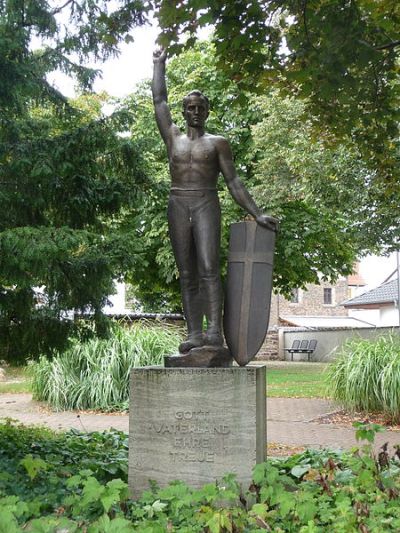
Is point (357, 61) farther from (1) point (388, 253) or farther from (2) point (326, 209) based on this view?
(1) point (388, 253)

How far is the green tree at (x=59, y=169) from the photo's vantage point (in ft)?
19.7

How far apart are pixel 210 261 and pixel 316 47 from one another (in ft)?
8.93

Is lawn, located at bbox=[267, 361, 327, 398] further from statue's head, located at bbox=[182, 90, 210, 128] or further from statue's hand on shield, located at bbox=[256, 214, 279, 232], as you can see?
statue's head, located at bbox=[182, 90, 210, 128]

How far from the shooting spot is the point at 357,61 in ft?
20.0

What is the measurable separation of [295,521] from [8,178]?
370 cm

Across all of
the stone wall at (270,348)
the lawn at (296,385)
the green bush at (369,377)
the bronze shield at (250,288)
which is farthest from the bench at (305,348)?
the bronze shield at (250,288)

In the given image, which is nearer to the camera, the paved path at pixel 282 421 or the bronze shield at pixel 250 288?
the bronze shield at pixel 250 288

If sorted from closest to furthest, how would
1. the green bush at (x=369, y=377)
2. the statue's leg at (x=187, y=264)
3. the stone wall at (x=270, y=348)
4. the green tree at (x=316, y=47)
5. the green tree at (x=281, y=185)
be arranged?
1. the statue's leg at (x=187, y=264)
2. the green tree at (x=316, y=47)
3. the green bush at (x=369, y=377)
4. the green tree at (x=281, y=185)
5. the stone wall at (x=270, y=348)

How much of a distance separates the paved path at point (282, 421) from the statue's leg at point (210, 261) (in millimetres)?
3568

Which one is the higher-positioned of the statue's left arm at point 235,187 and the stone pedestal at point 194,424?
the statue's left arm at point 235,187

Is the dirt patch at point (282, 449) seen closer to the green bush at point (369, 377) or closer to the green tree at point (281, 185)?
the green bush at point (369, 377)

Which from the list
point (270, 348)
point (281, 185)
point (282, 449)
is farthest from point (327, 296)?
point (282, 449)

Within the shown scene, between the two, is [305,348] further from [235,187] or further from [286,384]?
[235,187]

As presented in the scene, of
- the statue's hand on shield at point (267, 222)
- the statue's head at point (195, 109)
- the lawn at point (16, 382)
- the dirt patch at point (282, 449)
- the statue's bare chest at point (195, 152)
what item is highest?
the statue's head at point (195, 109)
